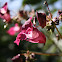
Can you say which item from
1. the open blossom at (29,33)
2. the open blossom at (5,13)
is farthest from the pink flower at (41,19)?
the open blossom at (5,13)

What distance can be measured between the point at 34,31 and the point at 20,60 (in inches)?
9.5

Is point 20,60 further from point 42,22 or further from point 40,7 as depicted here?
point 40,7

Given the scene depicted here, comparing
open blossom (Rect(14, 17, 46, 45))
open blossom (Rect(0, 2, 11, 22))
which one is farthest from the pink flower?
open blossom (Rect(0, 2, 11, 22))

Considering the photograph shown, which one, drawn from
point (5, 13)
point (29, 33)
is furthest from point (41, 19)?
point (5, 13)

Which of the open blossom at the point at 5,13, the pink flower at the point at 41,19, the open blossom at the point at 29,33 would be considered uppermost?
the open blossom at the point at 5,13

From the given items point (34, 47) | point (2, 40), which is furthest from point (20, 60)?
point (2, 40)

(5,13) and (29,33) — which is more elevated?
(5,13)

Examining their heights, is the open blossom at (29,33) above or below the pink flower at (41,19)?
below

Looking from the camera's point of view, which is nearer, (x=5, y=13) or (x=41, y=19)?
(x=41, y=19)

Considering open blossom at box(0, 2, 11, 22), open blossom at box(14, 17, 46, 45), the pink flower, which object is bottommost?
open blossom at box(14, 17, 46, 45)

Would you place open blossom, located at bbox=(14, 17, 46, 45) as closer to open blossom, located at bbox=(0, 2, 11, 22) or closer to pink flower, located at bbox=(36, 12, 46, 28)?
pink flower, located at bbox=(36, 12, 46, 28)

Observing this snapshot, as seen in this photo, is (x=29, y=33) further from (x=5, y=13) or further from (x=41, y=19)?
(x=5, y=13)

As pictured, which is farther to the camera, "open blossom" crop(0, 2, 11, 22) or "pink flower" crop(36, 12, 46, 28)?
"open blossom" crop(0, 2, 11, 22)

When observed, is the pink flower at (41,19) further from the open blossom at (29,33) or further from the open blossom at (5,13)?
the open blossom at (5,13)
